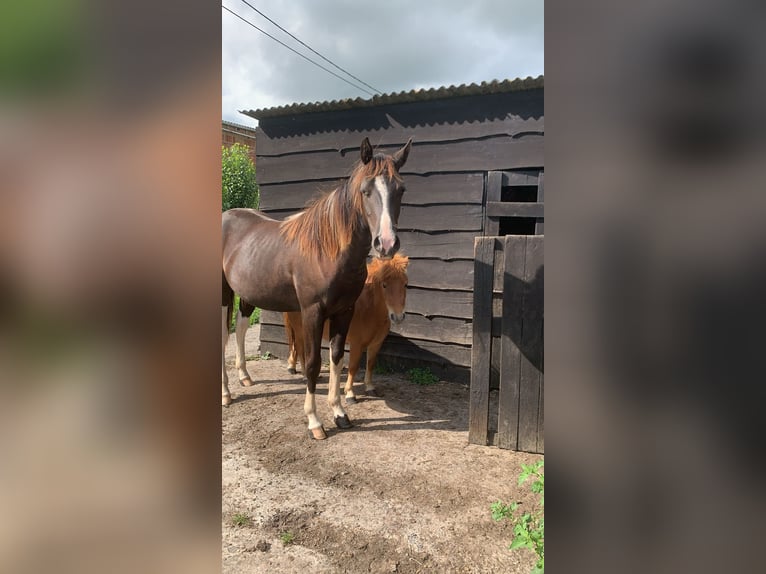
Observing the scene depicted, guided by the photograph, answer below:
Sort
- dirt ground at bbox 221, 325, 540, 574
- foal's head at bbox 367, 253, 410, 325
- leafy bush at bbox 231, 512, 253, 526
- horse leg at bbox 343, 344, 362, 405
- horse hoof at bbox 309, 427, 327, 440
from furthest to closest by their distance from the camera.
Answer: horse leg at bbox 343, 344, 362, 405, foal's head at bbox 367, 253, 410, 325, horse hoof at bbox 309, 427, 327, 440, leafy bush at bbox 231, 512, 253, 526, dirt ground at bbox 221, 325, 540, 574

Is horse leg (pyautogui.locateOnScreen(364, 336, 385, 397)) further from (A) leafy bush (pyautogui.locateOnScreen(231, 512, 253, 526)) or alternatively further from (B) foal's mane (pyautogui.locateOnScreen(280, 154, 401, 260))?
(A) leafy bush (pyautogui.locateOnScreen(231, 512, 253, 526))

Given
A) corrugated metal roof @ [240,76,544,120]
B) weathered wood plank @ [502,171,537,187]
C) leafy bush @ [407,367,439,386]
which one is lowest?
leafy bush @ [407,367,439,386]

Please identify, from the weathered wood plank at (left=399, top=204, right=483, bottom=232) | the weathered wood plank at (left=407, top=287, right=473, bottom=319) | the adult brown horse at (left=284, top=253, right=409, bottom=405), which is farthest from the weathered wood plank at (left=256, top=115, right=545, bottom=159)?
the weathered wood plank at (left=407, top=287, right=473, bottom=319)

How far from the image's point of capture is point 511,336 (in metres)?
2.94

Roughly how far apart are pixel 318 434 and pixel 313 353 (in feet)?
2.02

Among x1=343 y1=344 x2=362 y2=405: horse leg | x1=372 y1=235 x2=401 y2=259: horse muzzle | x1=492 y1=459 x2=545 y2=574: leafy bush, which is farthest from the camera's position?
x1=343 y1=344 x2=362 y2=405: horse leg

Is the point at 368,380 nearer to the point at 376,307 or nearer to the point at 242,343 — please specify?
the point at 376,307

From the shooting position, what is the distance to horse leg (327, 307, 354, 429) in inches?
139

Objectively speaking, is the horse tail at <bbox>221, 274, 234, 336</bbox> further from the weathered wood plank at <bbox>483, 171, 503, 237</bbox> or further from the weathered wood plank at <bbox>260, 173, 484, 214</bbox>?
the weathered wood plank at <bbox>483, 171, 503, 237</bbox>

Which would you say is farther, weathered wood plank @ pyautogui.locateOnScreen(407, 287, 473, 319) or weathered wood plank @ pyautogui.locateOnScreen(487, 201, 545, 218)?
weathered wood plank @ pyautogui.locateOnScreen(407, 287, 473, 319)

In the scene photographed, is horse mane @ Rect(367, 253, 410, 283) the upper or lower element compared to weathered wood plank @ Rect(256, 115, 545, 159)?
lower

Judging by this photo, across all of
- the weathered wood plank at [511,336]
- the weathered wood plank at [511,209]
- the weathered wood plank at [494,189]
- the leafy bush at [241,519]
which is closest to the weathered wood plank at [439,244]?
the weathered wood plank at [494,189]
